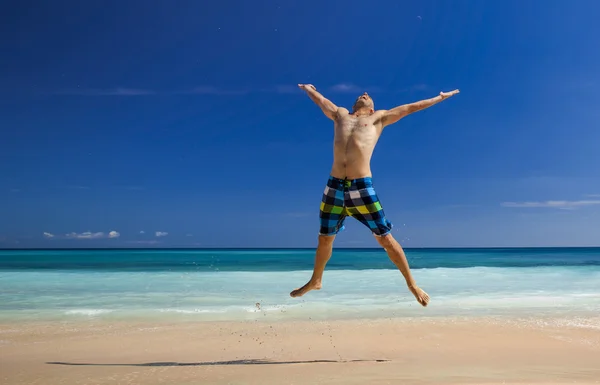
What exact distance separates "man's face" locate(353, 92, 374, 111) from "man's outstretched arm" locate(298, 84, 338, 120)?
22 cm

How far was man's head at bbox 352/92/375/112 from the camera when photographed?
6039 millimetres

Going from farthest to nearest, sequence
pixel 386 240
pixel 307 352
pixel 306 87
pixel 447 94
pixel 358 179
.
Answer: pixel 307 352 → pixel 306 87 → pixel 447 94 → pixel 386 240 → pixel 358 179

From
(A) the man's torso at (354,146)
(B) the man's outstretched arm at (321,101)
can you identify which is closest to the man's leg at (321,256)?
(A) the man's torso at (354,146)

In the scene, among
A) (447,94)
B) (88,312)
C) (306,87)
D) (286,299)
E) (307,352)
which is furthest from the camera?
(286,299)

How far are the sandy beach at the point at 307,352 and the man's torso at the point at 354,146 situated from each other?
80.6 inches

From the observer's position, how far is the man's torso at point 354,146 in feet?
18.8

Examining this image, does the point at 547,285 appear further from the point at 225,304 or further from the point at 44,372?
the point at 44,372

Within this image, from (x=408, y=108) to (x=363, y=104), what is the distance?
1.58 ft

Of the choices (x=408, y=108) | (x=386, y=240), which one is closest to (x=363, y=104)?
(x=408, y=108)

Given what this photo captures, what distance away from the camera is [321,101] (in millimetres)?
6148

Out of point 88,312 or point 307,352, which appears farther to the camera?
point 88,312

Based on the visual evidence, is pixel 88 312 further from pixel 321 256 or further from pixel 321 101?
pixel 321 101

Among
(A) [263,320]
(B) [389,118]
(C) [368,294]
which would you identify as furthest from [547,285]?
(B) [389,118]

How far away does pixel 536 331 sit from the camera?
838 cm
